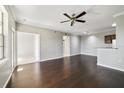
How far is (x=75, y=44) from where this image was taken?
30.7 feet

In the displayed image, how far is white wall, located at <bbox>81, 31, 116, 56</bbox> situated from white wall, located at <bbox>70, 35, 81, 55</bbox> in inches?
20.1

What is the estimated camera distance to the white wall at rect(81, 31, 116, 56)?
7907mm

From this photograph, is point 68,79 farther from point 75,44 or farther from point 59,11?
point 75,44

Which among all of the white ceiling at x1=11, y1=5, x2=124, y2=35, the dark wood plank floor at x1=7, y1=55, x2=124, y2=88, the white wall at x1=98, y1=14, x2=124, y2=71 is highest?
the white ceiling at x1=11, y1=5, x2=124, y2=35

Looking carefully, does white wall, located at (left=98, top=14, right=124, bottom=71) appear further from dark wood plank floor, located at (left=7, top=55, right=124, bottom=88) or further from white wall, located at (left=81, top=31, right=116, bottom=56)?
white wall, located at (left=81, top=31, right=116, bottom=56)

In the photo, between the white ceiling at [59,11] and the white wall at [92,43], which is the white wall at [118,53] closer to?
the white ceiling at [59,11]

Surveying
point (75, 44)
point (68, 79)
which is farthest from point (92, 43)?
point (68, 79)

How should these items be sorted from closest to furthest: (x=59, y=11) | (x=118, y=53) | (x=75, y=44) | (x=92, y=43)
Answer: (x=59, y=11) < (x=118, y=53) < (x=92, y=43) < (x=75, y=44)

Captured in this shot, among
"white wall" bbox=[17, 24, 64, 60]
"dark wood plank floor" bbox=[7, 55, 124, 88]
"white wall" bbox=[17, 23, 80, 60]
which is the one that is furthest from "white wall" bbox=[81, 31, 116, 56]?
"dark wood plank floor" bbox=[7, 55, 124, 88]

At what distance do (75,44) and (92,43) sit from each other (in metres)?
1.91

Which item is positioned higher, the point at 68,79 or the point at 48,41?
the point at 48,41

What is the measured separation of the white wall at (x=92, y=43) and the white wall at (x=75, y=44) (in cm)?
51

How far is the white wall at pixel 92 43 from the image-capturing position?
791cm
